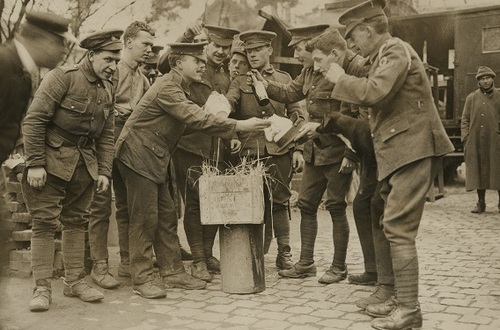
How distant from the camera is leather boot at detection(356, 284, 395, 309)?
178 inches

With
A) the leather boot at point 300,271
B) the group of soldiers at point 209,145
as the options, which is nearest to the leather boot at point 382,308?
the group of soldiers at point 209,145

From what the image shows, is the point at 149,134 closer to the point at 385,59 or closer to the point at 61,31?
the point at 61,31

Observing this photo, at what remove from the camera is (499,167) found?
387 inches

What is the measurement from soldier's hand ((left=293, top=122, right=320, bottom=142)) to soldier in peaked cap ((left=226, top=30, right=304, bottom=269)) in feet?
3.25

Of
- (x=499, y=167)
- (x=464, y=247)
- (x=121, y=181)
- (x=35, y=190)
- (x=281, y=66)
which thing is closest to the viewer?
(x=35, y=190)

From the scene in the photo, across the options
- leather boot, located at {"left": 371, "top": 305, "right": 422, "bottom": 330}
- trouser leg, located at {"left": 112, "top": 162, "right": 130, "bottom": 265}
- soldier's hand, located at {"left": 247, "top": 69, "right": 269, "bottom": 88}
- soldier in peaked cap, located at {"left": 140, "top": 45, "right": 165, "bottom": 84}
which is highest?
soldier in peaked cap, located at {"left": 140, "top": 45, "right": 165, "bottom": 84}

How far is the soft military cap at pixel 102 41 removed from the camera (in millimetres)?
4805

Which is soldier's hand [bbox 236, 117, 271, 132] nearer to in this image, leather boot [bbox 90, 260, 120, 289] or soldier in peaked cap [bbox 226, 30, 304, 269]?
soldier in peaked cap [bbox 226, 30, 304, 269]

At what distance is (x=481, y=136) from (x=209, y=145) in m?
5.97

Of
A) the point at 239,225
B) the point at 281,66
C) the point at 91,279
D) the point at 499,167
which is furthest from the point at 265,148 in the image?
the point at 281,66

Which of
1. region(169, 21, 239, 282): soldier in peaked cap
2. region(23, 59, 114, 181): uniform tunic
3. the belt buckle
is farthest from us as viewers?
region(169, 21, 239, 282): soldier in peaked cap

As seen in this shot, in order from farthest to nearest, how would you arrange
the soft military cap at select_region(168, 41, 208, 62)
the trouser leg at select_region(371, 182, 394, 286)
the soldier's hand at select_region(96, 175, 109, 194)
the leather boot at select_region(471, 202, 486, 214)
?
1. the leather boot at select_region(471, 202, 486, 214)
2. the soft military cap at select_region(168, 41, 208, 62)
3. the soldier's hand at select_region(96, 175, 109, 194)
4. the trouser leg at select_region(371, 182, 394, 286)

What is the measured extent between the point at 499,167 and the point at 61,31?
311 inches

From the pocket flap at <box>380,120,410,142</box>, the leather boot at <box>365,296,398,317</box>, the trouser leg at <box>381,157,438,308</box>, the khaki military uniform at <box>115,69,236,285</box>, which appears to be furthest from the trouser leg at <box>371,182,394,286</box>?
the khaki military uniform at <box>115,69,236,285</box>
